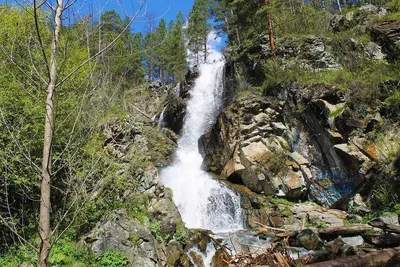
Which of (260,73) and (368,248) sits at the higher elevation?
(260,73)

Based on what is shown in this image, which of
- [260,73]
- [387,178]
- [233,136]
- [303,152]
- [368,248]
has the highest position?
[260,73]

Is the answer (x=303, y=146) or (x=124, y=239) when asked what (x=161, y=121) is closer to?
(x=303, y=146)

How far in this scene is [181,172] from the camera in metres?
19.2

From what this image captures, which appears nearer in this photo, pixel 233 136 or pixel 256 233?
pixel 256 233

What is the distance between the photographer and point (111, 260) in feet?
26.3

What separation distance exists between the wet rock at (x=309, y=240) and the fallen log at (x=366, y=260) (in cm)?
400

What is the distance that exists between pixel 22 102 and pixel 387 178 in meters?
13.4

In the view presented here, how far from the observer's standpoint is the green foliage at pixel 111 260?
7902 millimetres

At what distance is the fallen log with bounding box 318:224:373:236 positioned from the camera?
10273 millimetres

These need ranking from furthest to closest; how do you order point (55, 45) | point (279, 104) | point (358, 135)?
point (279, 104)
point (358, 135)
point (55, 45)

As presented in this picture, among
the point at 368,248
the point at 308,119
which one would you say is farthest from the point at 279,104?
the point at 368,248

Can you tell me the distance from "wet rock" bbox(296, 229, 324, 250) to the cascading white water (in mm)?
3940

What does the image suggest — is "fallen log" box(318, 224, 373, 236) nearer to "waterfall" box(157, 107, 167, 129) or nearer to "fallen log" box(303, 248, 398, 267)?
"fallen log" box(303, 248, 398, 267)

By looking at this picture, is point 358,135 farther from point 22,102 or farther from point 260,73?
point 22,102
